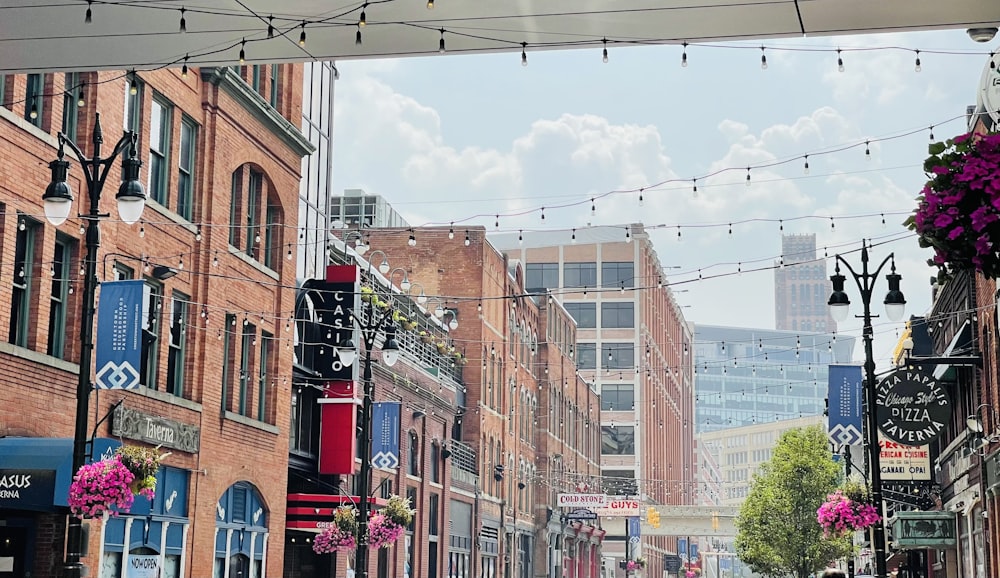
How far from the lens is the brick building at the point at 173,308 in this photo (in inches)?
800

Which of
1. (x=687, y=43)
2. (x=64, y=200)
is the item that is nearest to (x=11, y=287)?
(x=64, y=200)

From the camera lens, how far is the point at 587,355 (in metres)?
118

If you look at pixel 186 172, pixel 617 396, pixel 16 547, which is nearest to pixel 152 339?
pixel 186 172

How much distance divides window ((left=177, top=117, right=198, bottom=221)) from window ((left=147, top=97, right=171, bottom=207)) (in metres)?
0.71

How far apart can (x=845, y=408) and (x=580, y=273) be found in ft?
305

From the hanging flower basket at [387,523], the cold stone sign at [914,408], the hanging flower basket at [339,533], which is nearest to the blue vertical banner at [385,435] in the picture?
the hanging flower basket at [387,523]

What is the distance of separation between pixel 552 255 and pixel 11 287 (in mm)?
101035

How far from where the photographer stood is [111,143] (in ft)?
75.9

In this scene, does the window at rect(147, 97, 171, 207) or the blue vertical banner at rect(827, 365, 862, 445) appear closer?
the window at rect(147, 97, 171, 207)

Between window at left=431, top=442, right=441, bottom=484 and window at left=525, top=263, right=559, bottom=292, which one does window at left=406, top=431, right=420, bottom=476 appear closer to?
window at left=431, top=442, right=441, bottom=484

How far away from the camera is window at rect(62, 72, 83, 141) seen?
22.1 m

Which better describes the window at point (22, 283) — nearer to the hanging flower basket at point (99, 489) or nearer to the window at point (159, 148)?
the hanging flower basket at point (99, 489)

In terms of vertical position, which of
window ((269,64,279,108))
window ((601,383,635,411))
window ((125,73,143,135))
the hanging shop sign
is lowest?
the hanging shop sign

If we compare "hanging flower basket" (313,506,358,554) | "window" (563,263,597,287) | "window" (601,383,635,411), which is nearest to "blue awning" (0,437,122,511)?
"hanging flower basket" (313,506,358,554)
